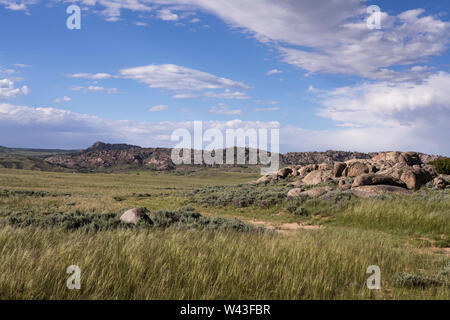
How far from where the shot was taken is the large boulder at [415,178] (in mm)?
24844

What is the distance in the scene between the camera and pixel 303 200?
2066 cm

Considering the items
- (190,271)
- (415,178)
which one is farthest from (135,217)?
(415,178)

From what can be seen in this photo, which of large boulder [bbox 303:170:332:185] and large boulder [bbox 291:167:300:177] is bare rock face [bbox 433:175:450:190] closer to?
large boulder [bbox 303:170:332:185]

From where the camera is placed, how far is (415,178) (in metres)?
25.1

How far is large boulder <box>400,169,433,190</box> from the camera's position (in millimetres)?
24844

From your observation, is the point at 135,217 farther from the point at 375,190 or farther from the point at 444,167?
the point at 444,167

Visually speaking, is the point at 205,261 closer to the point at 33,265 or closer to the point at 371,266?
the point at 33,265

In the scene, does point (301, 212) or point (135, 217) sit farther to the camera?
point (301, 212)
